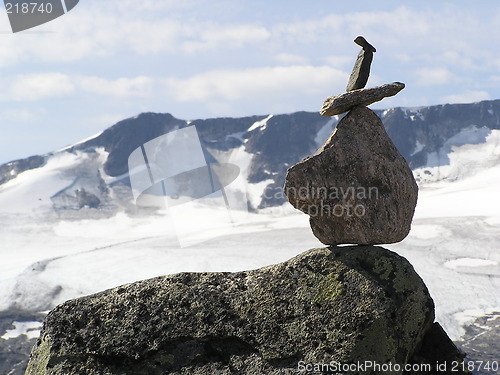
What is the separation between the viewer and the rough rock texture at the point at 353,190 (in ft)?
41.4

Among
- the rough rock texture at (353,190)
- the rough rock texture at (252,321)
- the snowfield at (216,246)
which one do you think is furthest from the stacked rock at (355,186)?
the snowfield at (216,246)

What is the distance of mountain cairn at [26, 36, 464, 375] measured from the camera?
1162 cm

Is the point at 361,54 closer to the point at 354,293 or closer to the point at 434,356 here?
the point at 354,293

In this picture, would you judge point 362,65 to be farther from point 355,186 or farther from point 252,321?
point 252,321

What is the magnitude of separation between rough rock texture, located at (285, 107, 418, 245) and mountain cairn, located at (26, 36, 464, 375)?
0.08ft

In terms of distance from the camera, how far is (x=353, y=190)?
12.6 m

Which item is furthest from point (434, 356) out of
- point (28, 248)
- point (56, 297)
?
point (28, 248)

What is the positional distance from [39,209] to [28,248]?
28.4m

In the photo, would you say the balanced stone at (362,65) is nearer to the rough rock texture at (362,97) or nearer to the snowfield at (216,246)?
the rough rock texture at (362,97)

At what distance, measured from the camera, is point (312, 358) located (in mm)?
11523

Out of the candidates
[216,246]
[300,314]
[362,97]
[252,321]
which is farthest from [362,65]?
[216,246]

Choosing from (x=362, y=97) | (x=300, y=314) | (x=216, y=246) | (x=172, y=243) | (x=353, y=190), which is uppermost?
(x=362, y=97)

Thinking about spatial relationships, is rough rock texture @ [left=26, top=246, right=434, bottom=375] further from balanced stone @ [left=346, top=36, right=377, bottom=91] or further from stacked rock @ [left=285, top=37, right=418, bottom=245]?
balanced stone @ [left=346, top=36, right=377, bottom=91]

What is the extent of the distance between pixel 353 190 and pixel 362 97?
1937mm
